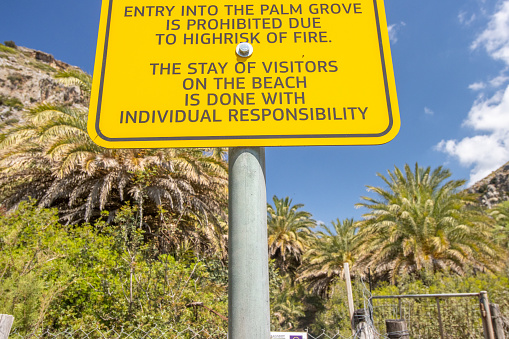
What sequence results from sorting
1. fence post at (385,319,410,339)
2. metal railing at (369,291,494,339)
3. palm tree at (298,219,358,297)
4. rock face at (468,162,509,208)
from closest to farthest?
fence post at (385,319,410,339)
metal railing at (369,291,494,339)
palm tree at (298,219,358,297)
rock face at (468,162,509,208)

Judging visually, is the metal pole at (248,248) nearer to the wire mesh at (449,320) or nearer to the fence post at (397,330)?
the fence post at (397,330)

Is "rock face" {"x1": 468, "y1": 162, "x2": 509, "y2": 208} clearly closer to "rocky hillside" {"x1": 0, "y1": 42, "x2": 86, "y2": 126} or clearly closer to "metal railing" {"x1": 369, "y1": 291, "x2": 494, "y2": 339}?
"metal railing" {"x1": 369, "y1": 291, "x2": 494, "y2": 339}

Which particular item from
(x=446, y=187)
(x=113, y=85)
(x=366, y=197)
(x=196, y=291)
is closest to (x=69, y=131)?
(x=196, y=291)

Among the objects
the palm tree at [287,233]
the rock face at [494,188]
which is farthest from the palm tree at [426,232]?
the rock face at [494,188]

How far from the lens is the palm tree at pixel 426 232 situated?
1350cm

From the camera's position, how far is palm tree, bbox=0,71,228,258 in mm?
8617

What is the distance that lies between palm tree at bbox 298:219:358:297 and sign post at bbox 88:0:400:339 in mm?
20245

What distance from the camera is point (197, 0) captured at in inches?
48.8

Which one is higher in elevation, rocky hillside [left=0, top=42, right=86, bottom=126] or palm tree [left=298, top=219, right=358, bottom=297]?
rocky hillside [left=0, top=42, right=86, bottom=126]

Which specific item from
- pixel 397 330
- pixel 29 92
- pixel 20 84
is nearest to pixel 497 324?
pixel 397 330

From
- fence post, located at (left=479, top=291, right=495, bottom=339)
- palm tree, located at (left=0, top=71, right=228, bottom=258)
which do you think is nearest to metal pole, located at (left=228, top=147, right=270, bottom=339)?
fence post, located at (left=479, top=291, right=495, bottom=339)

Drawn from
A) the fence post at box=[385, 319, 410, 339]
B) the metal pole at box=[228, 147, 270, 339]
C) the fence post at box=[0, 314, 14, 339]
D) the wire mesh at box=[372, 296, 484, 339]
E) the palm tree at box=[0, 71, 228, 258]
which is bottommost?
the wire mesh at box=[372, 296, 484, 339]

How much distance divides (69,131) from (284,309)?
16551mm

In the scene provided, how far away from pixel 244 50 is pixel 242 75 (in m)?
0.09
